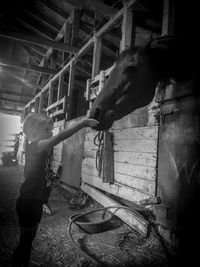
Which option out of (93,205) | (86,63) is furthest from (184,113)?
(86,63)

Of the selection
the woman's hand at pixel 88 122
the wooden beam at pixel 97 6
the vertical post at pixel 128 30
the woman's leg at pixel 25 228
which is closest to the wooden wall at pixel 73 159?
Answer: the vertical post at pixel 128 30

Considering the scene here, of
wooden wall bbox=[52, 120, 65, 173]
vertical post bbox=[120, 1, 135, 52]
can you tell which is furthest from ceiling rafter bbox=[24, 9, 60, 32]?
vertical post bbox=[120, 1, 135, 52]

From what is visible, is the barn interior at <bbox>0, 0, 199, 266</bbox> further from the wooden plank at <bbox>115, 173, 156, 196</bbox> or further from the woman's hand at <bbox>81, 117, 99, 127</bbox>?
the woman's hand at <bbox>81, 117, 99, 127</bbox>

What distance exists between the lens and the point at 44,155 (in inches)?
95.0

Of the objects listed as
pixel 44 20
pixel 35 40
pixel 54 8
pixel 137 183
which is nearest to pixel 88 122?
pixel 137 183

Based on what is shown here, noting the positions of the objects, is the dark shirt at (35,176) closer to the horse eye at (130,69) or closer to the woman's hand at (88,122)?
the woman's hand at (88,122)

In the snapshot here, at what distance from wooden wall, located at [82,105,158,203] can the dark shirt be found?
1.67 meters

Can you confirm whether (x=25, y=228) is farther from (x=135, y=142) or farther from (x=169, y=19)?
(x=169, y=19)

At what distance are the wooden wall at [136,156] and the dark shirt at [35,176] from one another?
1670 mm

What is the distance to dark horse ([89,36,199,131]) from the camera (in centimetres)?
229

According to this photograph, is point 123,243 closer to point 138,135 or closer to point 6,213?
point 138,135

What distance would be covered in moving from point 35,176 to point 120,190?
2.10 meters

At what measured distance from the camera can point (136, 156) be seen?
11.7 feet

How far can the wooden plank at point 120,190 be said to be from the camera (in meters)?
3.42
